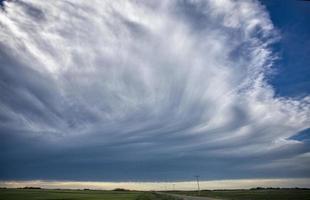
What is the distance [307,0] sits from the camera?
6273 millimetres
